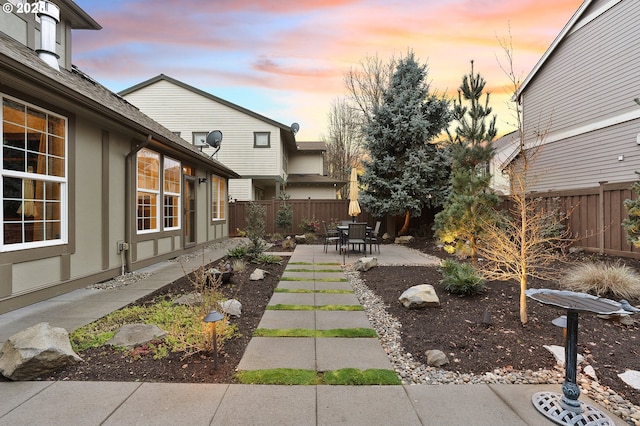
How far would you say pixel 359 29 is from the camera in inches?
349

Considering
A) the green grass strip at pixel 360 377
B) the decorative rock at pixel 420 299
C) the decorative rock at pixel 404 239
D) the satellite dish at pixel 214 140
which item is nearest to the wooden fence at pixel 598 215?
the decorative rock at pixel 420 299

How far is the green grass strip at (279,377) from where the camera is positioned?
2.54 meters

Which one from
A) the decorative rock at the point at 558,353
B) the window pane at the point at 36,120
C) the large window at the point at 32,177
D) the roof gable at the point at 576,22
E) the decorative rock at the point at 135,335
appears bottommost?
the decorative rock at the point at 558,353

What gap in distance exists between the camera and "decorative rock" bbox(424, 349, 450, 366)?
2844 mm

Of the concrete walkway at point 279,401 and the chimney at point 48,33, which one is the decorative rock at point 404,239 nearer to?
the concrete walkway at point 279,401

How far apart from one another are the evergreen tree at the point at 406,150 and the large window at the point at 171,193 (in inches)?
278

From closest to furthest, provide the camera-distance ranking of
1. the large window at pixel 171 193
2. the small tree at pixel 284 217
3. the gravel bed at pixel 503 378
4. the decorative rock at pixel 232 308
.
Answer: the gravel bed at pixel 503 378 → the decorative rock at pixel 232 308 → the large window at pixel 171 193 → the small tree at pixel 284 217

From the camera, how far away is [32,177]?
14.9ft

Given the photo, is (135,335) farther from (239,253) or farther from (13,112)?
(239,253)

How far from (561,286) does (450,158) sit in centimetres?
820

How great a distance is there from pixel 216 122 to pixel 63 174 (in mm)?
13505

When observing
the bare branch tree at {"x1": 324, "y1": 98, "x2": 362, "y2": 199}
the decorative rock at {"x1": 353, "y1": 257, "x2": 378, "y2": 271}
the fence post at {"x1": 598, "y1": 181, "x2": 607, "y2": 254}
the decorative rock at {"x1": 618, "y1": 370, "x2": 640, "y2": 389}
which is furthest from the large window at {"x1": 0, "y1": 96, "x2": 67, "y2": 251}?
the bare branch tree at {"x1": 324, "y1": 98, "x2": 362, "y2": 199}

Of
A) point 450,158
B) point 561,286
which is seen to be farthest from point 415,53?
point 561,286

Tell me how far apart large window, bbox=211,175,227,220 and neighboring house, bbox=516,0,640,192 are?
1122 centimetres
